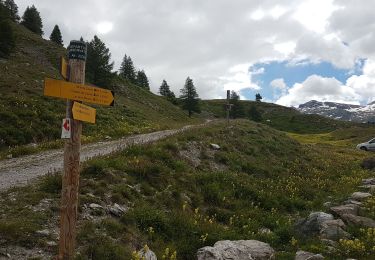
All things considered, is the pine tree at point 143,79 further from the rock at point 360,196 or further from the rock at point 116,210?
the rock at point 116,210

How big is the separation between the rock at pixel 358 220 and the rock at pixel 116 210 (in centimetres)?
688

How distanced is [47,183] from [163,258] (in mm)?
4145

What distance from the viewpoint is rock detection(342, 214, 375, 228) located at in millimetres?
11806

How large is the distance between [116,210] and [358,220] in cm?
732

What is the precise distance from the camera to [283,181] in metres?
18.2

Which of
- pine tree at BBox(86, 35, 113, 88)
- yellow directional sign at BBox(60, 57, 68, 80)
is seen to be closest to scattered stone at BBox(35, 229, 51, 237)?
yellow directional sign at BBox(60, 57, 68, 80)

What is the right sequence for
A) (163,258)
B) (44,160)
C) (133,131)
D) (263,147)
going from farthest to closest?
(133,131)
(263,147)
(44,160)
(163,258)

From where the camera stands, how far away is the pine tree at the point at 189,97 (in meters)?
94.2

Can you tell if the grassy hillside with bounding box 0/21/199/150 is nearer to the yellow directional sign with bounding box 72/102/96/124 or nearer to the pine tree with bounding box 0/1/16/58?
the pine tree with bounding box 0/1/16/58

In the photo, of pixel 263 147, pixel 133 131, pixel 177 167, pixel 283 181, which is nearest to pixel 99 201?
pixel 177 167

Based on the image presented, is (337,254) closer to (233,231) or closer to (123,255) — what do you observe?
(233,231)

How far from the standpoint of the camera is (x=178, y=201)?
478 inches

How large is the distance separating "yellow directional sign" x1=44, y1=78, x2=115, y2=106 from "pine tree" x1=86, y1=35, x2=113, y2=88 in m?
51.1

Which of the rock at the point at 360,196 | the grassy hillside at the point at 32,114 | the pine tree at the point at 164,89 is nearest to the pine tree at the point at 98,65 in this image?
the grassy hillside at the point at 32,114
